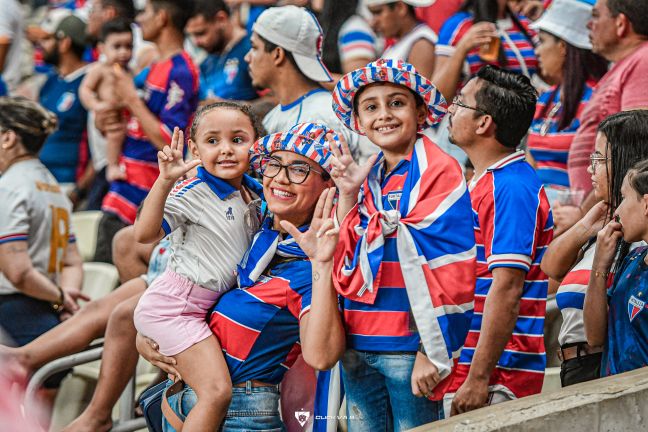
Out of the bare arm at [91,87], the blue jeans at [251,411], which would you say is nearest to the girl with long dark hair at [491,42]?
the blue jeans at [251,411]

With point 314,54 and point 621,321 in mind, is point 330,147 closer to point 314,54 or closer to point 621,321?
point 621,321

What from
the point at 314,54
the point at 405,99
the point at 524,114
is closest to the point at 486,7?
the point at 314,54

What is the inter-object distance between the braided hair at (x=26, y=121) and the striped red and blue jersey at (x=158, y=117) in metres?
1.05

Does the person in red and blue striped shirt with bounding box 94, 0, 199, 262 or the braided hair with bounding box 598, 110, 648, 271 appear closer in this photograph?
the braided hair with bounding box 598, 110, 648, 271

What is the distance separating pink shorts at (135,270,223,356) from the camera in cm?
358

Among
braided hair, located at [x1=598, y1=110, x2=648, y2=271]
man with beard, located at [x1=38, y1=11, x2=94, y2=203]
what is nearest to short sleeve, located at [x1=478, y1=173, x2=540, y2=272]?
braided hair, located at [x1=598, y1=110, x2=648, y2=271]

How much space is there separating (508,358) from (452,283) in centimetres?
57

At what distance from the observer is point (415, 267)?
10.6ft

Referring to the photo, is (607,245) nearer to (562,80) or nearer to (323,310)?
(323,310)

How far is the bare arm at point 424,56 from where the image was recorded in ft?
18.9

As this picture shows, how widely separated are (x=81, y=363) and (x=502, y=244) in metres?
2.12

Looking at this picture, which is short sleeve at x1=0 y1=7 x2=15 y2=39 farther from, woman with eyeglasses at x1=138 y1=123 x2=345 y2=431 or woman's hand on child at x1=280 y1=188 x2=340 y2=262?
woman's hand on child at x1=280 y1=188 x2=340 y2=262

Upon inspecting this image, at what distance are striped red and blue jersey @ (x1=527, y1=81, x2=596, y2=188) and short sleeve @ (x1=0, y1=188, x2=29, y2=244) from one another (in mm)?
2569

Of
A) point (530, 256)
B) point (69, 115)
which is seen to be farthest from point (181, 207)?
point (69, 115)
